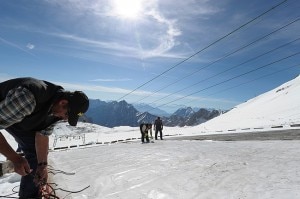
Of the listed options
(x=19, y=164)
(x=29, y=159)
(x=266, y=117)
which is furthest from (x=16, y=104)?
(x=266, y=117)

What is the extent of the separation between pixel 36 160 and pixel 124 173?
3.02m

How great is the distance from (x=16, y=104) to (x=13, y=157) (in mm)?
965

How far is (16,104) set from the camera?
12.1ft

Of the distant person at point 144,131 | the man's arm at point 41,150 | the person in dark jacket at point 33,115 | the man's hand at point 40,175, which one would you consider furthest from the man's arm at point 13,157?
the distant person at point 144,131

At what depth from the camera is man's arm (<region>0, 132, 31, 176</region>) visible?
4.10 metres

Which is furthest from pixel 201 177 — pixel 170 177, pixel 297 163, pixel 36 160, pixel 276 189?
pixel 36 160

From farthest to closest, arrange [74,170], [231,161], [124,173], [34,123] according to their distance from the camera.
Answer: [74,170]
[231,161]
[124,173]
[34,123]

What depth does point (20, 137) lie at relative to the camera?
518 centimetres

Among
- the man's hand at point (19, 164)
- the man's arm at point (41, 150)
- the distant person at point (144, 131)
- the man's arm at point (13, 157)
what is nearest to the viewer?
the man's arm at point (13, 157)

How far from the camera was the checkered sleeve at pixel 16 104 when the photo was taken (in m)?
3.68

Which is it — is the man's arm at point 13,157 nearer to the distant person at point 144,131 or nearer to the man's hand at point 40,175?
the man's hand at point 40,175

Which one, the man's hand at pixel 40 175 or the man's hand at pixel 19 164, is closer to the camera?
the man's hand at pixel 19 164

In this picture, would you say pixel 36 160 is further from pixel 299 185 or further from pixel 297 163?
pixel 297 163

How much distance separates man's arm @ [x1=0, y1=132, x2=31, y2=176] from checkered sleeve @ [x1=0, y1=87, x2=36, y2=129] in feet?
1.26
